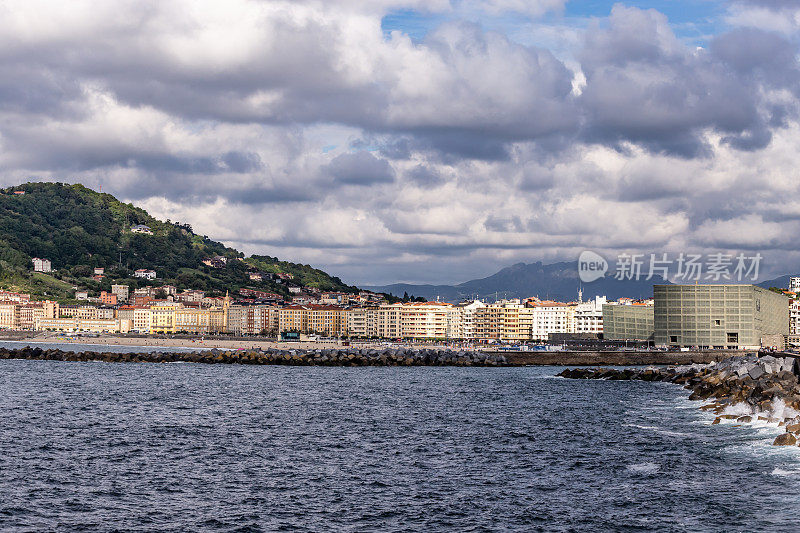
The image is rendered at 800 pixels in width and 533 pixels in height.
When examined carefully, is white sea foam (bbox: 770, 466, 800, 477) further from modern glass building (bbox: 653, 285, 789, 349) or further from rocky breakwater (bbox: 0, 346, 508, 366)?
modern glass building (bbox: 653, 285, 789, 349)

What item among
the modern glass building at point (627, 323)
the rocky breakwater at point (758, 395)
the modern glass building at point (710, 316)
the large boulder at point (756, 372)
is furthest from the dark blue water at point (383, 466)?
the modern glass building at point (627, 323)

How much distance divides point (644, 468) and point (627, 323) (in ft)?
502

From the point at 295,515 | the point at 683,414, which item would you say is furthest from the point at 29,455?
the point at 683,414

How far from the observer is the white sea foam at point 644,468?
1226 inches

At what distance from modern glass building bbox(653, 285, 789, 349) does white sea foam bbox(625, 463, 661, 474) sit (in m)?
118

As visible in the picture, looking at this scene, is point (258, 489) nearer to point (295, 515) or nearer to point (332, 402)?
point (295, 515)

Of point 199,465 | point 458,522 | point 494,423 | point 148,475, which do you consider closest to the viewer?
point 458,522

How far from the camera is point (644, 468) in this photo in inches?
1252

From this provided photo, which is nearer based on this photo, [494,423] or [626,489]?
[626,489]

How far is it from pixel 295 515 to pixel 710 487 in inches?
520

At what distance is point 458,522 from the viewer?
78.6 feet

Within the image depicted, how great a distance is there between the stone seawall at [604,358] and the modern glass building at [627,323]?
53700 millimetres

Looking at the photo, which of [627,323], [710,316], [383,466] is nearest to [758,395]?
[383,466]

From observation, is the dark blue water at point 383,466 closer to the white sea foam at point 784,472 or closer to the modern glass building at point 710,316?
the white sea foam at point 784,472
